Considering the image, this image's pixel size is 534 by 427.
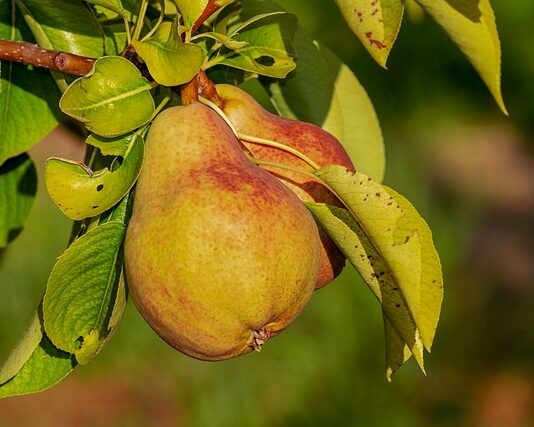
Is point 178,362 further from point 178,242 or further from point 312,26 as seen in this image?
point 178,242

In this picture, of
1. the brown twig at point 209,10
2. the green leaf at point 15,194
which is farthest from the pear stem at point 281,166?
the green leaf at point 15,194

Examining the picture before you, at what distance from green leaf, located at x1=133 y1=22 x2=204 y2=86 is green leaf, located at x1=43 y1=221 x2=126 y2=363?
0.12 meters

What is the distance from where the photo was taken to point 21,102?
0.96m

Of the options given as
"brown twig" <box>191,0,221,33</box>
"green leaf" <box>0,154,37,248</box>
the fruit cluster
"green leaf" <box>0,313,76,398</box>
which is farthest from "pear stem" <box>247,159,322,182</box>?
"green leaf" <box>0,154,37,248</box>

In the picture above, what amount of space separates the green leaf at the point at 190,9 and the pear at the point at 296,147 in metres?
0.07

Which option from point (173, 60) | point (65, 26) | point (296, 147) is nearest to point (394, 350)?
point (296, 147)

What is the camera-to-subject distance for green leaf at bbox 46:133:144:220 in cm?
76

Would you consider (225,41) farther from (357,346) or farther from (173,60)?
(357,346)

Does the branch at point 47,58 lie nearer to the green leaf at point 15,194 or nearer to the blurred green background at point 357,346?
the green leaf at point 15,194

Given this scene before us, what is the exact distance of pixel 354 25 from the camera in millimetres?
766

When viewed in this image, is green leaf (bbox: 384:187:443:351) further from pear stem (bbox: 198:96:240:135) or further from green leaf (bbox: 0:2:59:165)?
green leaf (bbox: 0:2:59:165)

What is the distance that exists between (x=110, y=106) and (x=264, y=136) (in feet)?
0.45

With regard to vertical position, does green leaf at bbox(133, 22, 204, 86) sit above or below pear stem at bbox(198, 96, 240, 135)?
above

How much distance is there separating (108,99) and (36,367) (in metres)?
0.25
